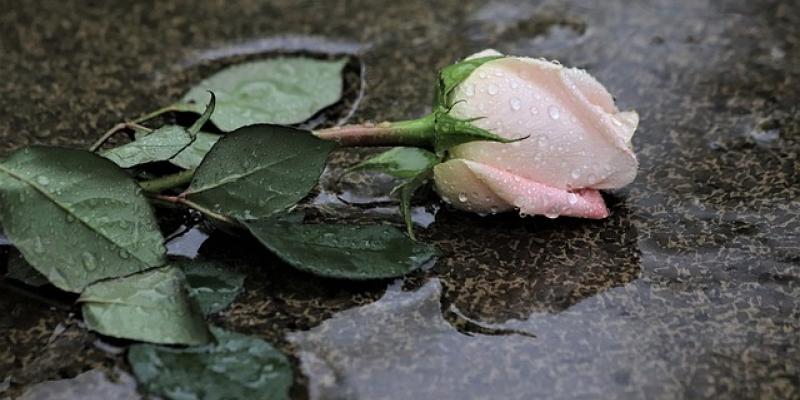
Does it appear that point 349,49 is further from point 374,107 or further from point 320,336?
point 320,336

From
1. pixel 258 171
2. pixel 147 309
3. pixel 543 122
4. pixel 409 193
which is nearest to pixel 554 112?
pixel 543 122

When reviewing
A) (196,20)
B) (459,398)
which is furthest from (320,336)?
(196,20)

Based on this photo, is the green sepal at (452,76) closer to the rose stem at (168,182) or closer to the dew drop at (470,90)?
the dew drop at (470,90)

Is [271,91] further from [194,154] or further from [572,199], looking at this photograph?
[572,199]

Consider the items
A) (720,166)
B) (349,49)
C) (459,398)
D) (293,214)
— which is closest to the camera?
(459,398)

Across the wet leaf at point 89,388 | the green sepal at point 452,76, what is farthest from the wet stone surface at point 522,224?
the green sepal at point 452,76
